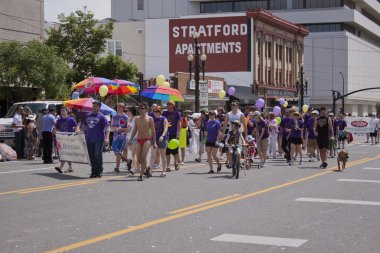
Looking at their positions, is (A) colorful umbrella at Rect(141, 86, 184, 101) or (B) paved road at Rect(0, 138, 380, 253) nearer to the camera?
(B) paved road at Rect(0, 138, 380, 253)

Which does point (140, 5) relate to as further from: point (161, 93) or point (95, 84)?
point (161, 93)

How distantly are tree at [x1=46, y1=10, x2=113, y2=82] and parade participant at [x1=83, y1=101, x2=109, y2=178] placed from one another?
30.8 m

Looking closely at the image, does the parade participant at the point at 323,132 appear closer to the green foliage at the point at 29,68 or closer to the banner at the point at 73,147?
the banner at the point at 73,147

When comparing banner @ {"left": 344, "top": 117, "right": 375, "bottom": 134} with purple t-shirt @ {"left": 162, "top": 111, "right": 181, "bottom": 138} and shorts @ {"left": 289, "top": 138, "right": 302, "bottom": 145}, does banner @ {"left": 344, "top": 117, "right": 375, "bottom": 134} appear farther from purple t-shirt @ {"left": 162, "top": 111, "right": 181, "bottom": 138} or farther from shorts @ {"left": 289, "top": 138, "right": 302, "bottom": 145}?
purple t-shirt @ {"left": 162, "top": 111, "right": 181, "bottom": 138}

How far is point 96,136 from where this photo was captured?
1684cm

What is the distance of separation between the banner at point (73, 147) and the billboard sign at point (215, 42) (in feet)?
167

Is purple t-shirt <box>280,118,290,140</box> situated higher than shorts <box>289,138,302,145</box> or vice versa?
purple t-shirt <box>280,118,290,140</box>

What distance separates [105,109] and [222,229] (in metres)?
13.0

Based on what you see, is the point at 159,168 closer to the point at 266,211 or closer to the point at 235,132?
the point at 235,132

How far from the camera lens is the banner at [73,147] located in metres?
17.2

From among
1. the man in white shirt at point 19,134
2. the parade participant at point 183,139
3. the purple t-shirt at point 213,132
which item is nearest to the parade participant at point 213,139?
the purple t-shirt at point 213,132

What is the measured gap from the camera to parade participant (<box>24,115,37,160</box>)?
2294cm

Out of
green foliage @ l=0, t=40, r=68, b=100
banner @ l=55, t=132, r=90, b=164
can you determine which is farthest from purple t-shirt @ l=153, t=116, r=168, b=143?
green foliage @ l=0, t=40, r=68, b=100

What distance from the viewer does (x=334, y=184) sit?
1586cm
